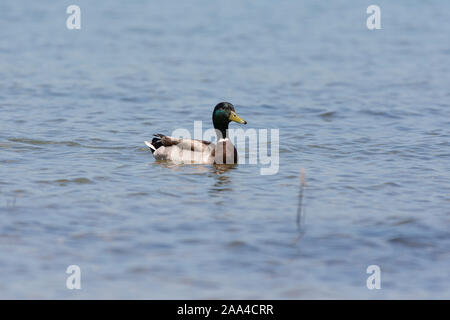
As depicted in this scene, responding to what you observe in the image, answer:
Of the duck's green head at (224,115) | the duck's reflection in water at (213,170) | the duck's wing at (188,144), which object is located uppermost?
the duck's green head at (224,115)

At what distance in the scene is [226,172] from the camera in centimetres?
1323

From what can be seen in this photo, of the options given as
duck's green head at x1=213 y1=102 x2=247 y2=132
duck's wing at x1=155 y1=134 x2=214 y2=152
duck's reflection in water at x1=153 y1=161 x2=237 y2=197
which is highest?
duck's green head at x1=213 y1=102 x2=247 y2=132

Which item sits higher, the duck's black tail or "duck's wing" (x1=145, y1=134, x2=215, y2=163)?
the duck's black tail

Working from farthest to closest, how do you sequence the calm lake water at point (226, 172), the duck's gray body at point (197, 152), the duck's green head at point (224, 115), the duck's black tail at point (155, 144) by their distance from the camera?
1. the duck's green head at point (224, 115)
2. the duck's black tail at point (155, 144)
3. the duck's gray body at point (197, 152)
4. the calm lake water at point (226, 172)

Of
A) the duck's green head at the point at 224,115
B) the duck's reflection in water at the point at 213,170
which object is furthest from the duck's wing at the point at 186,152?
the duck's green head at the point at 224,115

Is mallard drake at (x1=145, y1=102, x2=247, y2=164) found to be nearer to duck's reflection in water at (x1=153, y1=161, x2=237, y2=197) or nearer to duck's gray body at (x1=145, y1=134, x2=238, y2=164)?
duck's gray body at (x1=145, y1=134, x2=238, y2=164)

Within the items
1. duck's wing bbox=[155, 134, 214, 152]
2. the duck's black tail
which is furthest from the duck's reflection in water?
the duck's black tail

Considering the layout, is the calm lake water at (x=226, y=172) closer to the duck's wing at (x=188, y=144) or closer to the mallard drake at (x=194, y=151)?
the mallard drake at (x=194, y=151)

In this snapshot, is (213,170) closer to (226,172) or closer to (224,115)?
(226,172)

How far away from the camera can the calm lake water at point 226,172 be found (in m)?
8.43

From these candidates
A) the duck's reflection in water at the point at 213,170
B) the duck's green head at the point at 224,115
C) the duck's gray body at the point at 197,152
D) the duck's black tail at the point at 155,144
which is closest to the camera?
the duck's reflection in water at the point at 213,170

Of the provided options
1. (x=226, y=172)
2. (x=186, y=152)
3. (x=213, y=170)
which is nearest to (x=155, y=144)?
(x=186, y=152)

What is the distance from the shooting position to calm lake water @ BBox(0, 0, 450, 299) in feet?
27.7

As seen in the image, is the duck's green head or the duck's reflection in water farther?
the duck's green head
